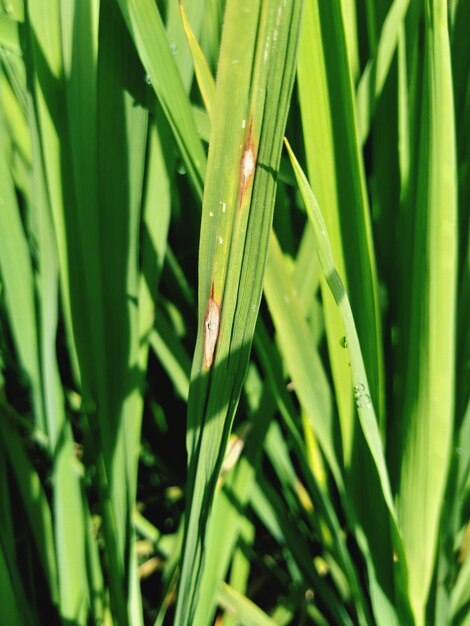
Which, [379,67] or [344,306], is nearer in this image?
[344,306]

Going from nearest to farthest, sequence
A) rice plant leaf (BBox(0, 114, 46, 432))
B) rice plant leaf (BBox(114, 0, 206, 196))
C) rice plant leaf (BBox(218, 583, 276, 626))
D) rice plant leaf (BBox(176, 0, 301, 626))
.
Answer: rice plant leaf (BBox(176, 0, 301, 626)) → rice plant leaf (BBox(114, 0, 206, 196)) → rice plant leaf (BBox(0, 114, 46, 432)) → rice plant leaf (BBox(218, 583, 276, 626))

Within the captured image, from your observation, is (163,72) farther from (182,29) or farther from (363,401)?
A: (363,401)

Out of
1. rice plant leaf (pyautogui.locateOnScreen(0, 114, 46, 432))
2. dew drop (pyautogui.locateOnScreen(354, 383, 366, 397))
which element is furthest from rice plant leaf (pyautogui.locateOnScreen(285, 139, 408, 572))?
rice plant leaf (pyautogui.locateOnScreen(0, 114, 46, 432))

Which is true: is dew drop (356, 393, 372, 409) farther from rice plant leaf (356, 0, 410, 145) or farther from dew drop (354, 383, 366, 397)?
rice plant leaf (356, 0, 410, 145)

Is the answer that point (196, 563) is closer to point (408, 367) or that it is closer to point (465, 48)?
point (408, 367)

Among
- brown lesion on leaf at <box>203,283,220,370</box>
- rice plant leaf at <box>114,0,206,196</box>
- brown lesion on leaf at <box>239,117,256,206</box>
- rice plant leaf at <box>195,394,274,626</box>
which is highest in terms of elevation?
rice plant leaf at <box>114,0,206,196</box>

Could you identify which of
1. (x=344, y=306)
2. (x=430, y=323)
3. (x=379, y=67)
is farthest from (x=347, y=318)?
(x=379, y=67)

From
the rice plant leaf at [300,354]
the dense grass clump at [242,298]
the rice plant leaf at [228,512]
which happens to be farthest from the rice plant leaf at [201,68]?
the rice plant leaf at [228,512]

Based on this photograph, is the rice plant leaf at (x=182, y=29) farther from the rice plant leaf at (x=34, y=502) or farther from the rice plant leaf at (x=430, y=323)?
the rice plant leaf at (x=34, y=502)
